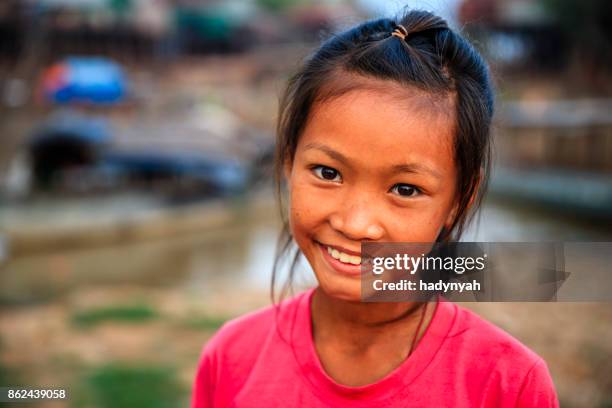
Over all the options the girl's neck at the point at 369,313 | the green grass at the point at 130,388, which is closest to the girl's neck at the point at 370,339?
the girl's neck at the point at 369,313

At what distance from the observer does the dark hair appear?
0.93m

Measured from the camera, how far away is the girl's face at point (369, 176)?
0.89 metres

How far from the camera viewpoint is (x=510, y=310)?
4.35 meters

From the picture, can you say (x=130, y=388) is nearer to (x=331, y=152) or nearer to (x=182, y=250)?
(x=331, y=152)

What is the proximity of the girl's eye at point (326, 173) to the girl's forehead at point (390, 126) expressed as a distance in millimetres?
37

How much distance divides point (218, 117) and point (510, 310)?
9948 millimetres

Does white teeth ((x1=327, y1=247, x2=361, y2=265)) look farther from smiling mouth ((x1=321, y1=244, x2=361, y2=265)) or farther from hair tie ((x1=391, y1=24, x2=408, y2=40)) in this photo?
hair tie ((x1=391, y1=24, x2=408, y2=40))

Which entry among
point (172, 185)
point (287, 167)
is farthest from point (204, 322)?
point (172, 185)

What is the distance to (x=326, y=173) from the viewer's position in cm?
95

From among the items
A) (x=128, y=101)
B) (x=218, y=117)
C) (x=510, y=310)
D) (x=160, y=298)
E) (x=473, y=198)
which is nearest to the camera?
(x=473, y=198)

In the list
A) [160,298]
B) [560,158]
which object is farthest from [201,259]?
[560,158]

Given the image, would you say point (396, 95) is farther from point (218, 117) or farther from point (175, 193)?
point (218, 117)

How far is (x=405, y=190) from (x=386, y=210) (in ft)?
0.14

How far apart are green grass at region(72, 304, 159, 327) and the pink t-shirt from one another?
154 inches
